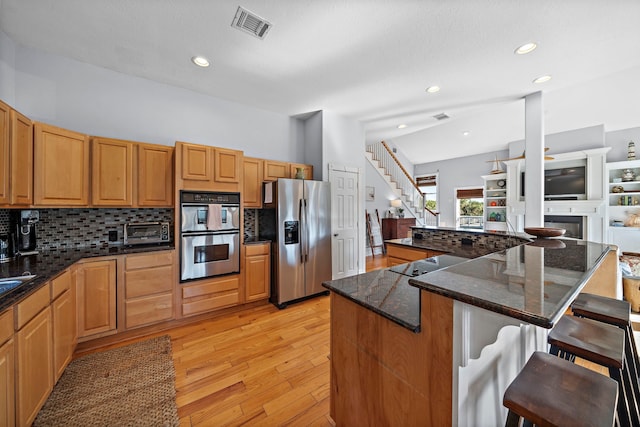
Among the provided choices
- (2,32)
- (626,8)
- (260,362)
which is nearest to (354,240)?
(260,362)

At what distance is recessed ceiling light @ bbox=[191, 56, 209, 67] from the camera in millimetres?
2598

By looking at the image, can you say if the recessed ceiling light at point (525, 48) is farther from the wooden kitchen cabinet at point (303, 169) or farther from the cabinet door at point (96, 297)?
the cabinet door at point (96, 297)

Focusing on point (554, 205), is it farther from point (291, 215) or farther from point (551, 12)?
point (291, 215)

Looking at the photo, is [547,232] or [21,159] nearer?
[21,159]

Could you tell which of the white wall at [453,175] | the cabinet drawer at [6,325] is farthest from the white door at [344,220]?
the white wall at [453,175]

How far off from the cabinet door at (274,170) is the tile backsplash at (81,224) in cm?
152

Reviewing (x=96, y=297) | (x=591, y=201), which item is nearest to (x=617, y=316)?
(x=96, y=297)

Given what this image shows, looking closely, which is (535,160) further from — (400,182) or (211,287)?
(211,287)

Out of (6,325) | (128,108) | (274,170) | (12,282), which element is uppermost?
(128,108)

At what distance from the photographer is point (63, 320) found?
185 centimetres

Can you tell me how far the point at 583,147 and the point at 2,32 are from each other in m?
9.44

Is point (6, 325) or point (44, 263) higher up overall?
point (44, 263)

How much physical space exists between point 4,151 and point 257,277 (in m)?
2.46

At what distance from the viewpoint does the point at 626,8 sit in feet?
6.30
